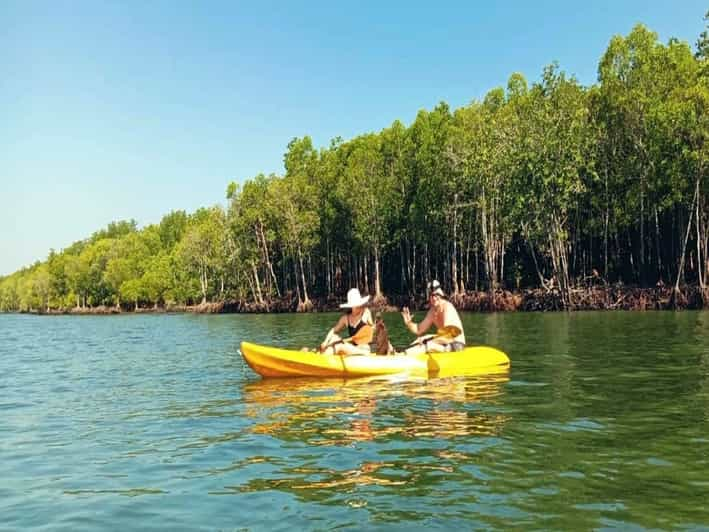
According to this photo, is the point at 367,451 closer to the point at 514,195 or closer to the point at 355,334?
the point at 355,334

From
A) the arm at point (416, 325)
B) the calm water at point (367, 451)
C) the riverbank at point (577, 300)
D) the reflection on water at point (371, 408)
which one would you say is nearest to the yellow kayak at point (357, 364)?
the reflection on water at point (371, 408)

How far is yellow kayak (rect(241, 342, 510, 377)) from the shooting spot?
1296cm

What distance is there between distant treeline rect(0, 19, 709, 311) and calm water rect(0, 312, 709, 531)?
940 inches

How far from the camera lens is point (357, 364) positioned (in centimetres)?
1295


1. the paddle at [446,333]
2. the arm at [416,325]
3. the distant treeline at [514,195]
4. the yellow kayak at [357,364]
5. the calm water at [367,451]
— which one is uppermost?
the distant treeline at [514,195]

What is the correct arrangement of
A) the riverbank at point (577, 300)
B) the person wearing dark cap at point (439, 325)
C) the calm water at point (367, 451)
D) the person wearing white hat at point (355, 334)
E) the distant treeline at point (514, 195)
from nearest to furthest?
the calm water at point (367, 451), the person wearing white hat at point (355, 334), the person wearing dark cap at point (439, 325), the riverbank at point (577, 300), the distant treeline at point (514, 195)

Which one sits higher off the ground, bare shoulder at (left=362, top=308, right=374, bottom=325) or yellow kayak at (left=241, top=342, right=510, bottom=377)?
bare shoulder at (left=362, top=308, right=374, bottom=325)

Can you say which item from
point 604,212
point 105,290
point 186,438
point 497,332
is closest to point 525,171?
point 604,212

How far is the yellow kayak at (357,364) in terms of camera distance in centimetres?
1296

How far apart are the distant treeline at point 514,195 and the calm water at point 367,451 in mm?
23875

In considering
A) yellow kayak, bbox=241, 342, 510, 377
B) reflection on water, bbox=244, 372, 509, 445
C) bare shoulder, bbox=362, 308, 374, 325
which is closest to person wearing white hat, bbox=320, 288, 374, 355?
bare shoulder, bbox=362, 308, 374, 325

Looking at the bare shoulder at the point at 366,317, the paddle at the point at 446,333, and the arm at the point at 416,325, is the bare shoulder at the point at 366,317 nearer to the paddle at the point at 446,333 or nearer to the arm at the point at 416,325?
the arm at the point at 416,325

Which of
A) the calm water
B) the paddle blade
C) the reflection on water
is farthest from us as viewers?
the paddle blade

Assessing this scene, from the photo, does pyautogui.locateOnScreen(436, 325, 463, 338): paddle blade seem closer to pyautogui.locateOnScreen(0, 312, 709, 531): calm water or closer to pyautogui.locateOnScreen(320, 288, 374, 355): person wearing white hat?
pyautogui.locateOnScreen(0, 312, 709, 531): calm water
